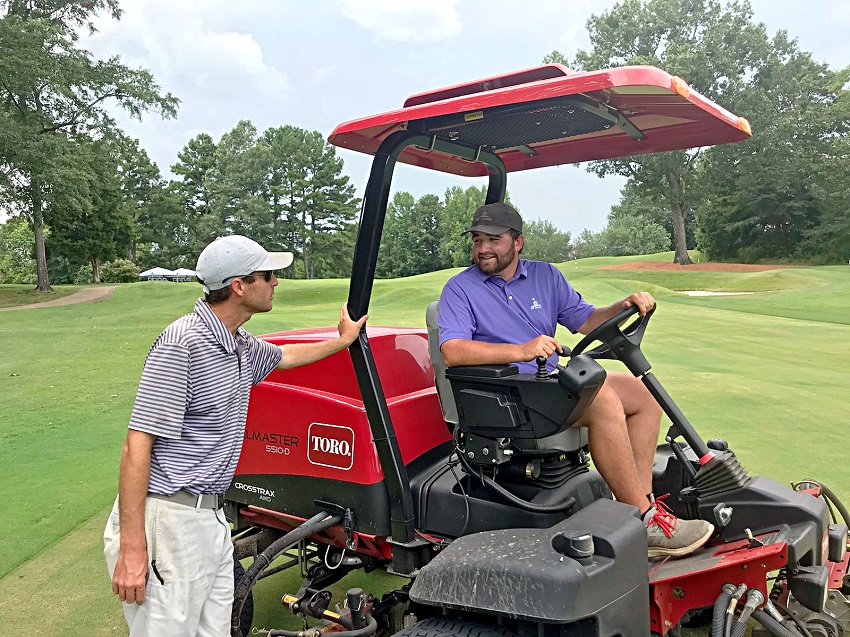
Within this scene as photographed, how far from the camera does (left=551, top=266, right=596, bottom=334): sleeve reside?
9.43 feet

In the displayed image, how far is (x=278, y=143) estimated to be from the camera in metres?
52.6

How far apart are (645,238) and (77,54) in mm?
45598

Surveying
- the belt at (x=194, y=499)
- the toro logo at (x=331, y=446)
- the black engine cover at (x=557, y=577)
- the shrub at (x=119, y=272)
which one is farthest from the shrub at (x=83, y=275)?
the black engine cover at (x=557, y=577)

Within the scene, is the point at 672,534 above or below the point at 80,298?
above

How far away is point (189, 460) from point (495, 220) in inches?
53.5

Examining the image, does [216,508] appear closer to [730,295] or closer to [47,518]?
[47,518]

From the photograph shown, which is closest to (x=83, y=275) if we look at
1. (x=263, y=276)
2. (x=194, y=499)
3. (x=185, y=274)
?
(x=185, y=274)

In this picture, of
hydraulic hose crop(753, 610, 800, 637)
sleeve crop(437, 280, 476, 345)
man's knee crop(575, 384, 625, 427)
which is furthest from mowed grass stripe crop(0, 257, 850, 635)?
hydraulic hose crop(753, 610, 800, 637)

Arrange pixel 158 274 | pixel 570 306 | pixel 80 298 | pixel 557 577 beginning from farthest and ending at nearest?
pixel 158 274
pixel 80 298
pixel 570 306
pixel 557 577

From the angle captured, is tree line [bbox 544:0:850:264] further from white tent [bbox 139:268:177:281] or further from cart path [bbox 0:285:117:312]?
white tent [bbox 139:268:177:281]

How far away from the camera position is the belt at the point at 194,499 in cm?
201

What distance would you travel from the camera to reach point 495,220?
2623 millimetres

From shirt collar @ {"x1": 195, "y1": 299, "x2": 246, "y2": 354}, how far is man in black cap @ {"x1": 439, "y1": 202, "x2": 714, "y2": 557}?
27.3 inches

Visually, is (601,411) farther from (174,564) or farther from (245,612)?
(245,612)
